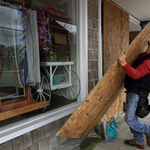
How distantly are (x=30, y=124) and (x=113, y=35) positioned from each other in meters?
2.50

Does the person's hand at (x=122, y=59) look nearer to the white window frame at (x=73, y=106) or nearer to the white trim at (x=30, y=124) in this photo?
the white window frame at (x=73, y=106)

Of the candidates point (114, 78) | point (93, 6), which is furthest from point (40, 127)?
point (93, 6)

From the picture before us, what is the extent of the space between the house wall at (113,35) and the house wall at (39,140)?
1.35m

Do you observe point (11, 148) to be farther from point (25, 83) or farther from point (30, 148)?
point (25, 83)

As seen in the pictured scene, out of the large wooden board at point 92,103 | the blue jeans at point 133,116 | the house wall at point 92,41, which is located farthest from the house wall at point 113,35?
the large wooden board at point 92,103

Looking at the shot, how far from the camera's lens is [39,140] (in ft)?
6.57

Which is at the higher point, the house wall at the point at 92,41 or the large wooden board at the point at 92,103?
the house wall at the point at 92,41

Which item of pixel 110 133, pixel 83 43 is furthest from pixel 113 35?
pixel 110 133

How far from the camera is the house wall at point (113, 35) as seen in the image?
306cm

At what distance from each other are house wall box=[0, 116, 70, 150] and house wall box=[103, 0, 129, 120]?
53.0 inches

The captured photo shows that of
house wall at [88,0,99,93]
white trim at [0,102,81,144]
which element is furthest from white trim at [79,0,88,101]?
white trim at [0,102,81,144]

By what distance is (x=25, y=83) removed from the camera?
188 cm

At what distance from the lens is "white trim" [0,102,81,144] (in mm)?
1640

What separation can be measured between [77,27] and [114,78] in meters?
1.20
